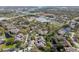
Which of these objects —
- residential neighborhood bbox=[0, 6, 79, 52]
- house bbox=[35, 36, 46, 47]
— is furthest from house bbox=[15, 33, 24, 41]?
house bbox=[35, 36, 46, 47]

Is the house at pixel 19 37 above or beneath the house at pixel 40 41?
above

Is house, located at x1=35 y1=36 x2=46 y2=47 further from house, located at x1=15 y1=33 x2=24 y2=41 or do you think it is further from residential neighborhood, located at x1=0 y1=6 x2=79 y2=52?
house, located at x1=15 y1=33 x2=24 y2=41

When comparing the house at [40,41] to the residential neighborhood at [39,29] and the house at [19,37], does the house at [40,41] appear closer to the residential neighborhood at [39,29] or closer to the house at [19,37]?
the residential neighborhood at [39,29]

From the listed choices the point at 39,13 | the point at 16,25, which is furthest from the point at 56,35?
the point at 16,25

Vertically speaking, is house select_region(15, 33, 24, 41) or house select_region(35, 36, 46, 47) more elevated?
house select_region(15, 33, 24, 41)

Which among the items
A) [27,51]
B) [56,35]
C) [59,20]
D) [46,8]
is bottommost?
[27,51]

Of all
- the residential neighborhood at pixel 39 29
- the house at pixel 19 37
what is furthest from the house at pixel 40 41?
the house at pixel 19 37

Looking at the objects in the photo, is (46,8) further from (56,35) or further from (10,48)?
(10,48)
